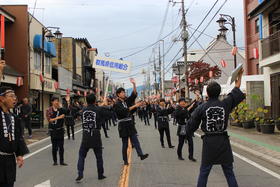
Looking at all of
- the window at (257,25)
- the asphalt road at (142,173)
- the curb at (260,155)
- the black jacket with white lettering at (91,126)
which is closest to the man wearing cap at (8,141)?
the asphalt road at (142,173)

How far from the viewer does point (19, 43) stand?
24.1m

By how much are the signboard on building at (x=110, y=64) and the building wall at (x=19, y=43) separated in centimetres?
1409

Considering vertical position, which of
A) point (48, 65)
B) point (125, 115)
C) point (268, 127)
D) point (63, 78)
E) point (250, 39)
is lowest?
point (268, 127)

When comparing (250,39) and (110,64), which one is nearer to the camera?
(110,64)

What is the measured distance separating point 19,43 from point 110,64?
14889 millimetres

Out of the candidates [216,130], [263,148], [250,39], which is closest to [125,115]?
[216,130]

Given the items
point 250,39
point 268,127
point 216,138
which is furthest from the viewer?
point 250,39

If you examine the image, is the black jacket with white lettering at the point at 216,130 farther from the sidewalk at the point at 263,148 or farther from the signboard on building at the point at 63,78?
the signboard on building at the point at 63,78

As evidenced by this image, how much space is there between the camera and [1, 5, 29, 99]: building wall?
944 inches

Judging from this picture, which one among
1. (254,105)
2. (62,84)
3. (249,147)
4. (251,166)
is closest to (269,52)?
(254,105)

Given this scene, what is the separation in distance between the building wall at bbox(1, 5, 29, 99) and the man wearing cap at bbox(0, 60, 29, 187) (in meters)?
20.1

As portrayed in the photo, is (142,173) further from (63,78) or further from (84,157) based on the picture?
(63,78)

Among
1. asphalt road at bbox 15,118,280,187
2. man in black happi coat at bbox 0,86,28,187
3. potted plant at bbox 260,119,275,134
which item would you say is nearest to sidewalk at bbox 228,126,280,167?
asphalt road at bbox 15,118,280,187

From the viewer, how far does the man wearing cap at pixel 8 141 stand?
4602 millimetres
